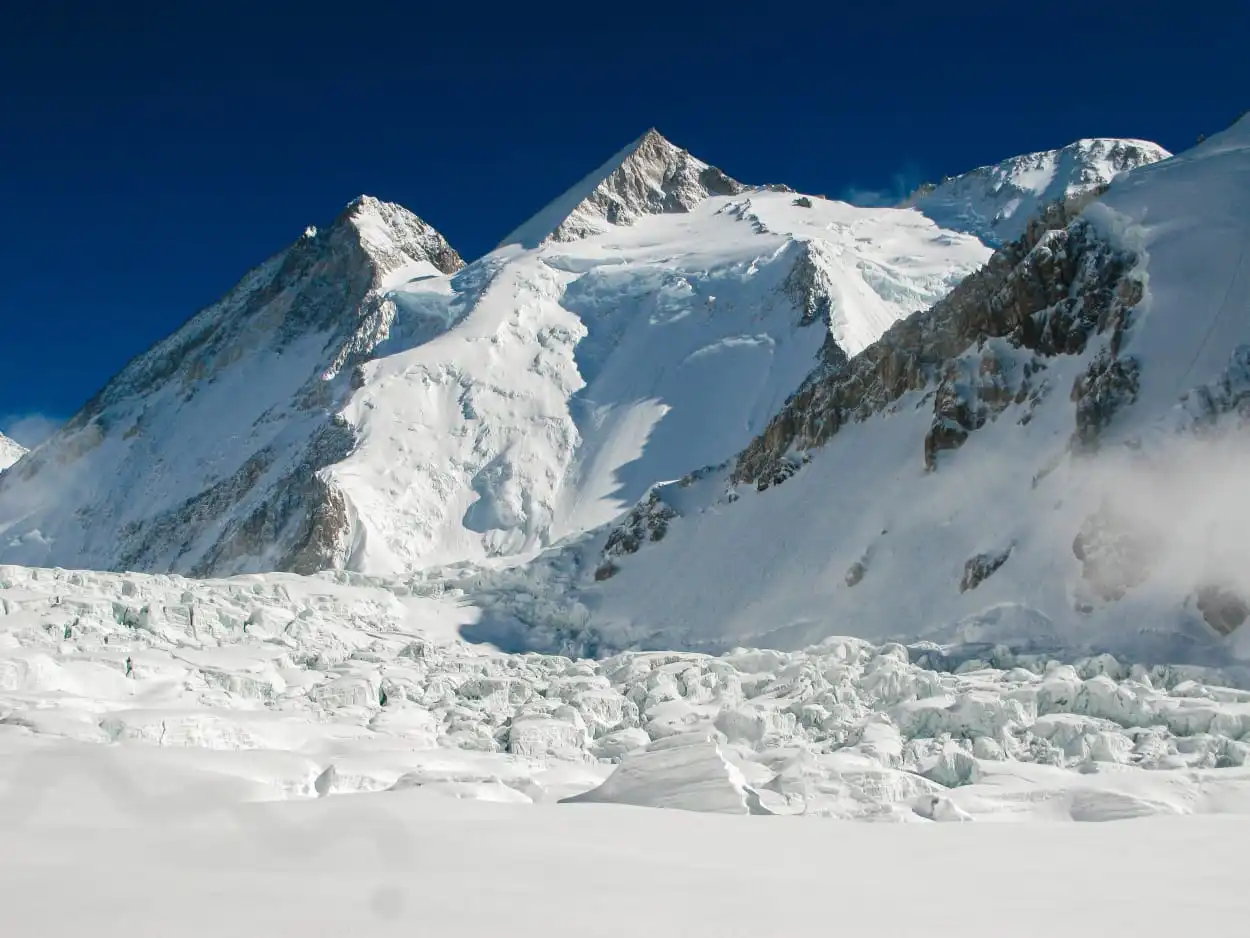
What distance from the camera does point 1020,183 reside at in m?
129

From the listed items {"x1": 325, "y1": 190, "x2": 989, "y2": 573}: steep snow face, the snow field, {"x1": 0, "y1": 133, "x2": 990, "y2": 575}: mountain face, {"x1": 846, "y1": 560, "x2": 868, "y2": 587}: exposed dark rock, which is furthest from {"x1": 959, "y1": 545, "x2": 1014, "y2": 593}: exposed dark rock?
{"x1": 325, "y1": 190, "x2": 989, "y2": 573}: steep snow face

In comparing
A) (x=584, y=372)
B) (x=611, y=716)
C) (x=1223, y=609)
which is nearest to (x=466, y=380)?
(x=584, y=372)

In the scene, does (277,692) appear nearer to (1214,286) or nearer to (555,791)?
(555,791)

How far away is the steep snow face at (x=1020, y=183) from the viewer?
122125mm

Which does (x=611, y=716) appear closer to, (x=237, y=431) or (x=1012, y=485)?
(x=1012, y=485)

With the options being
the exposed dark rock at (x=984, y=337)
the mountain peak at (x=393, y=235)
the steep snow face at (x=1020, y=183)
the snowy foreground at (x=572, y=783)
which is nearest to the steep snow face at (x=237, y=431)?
the mountain peak at (x=393, y=235)

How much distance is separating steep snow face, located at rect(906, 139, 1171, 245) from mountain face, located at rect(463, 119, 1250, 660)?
74.7 meters

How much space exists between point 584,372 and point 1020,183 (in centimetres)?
7051

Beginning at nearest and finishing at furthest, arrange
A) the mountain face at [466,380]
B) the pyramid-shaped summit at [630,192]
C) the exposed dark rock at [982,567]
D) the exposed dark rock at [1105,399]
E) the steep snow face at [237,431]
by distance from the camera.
Result: the exposed dark rock at [982,567] < the exposed dark rock at [1105,399] < the mountain face at [466,380] < the steep snow face at [237,431] < the pyramid-shaped summit at [630,192]

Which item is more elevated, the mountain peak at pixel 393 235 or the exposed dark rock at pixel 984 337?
the mountain peak at pixel 393 235

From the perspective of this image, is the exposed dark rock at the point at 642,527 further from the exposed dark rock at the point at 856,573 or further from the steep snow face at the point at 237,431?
the steep snow face at the point at 237,431

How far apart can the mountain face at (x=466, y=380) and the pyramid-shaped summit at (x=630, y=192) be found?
0.44 meters

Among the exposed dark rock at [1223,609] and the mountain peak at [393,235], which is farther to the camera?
the mountain peak at [393,235]

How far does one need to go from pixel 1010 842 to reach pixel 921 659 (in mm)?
23423
